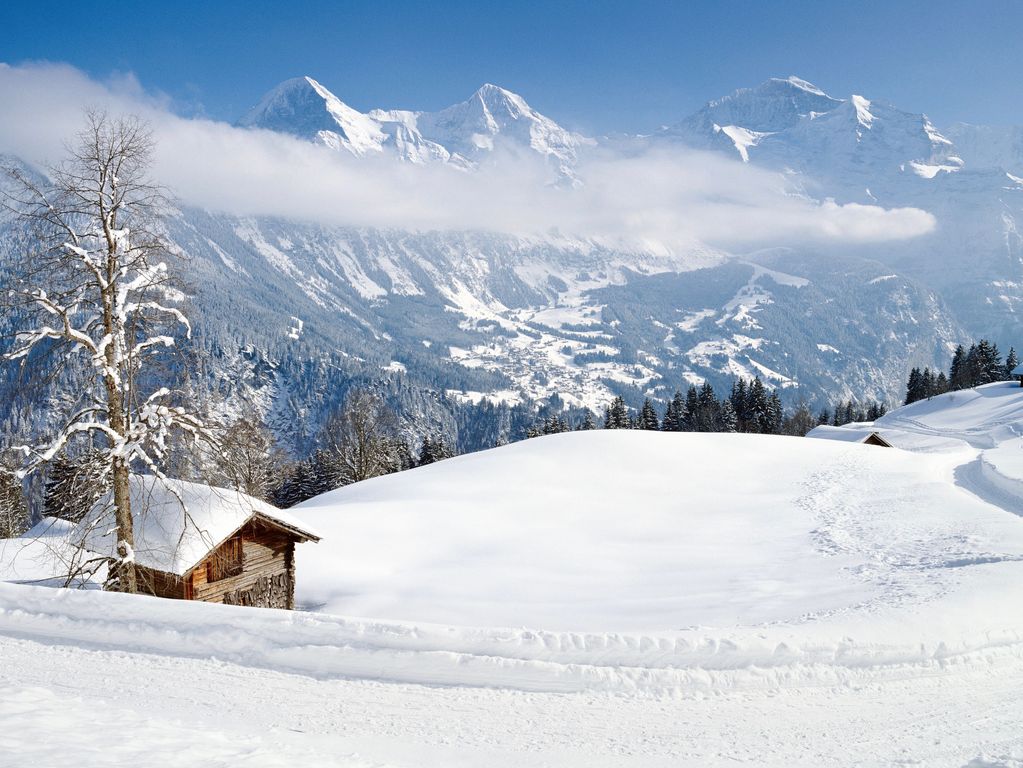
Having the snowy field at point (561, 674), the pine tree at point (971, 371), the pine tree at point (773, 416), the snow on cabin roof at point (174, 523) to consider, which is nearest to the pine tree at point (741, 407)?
the pine tree at point (773, 416)

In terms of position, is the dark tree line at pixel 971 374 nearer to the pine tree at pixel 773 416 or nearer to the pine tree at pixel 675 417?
the pine tree at pixel 773 416

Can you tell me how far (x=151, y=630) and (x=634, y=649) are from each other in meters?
7.96

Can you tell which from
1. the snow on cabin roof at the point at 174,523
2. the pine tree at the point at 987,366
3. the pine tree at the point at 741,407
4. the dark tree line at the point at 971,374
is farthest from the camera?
the dark tree line at the point at 971,374

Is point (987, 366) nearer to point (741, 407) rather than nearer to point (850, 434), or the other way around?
point (741, 407)

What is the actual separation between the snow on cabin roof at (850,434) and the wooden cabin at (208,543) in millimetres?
56591

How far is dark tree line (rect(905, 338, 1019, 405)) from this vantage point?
330ft

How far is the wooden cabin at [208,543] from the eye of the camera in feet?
50.8

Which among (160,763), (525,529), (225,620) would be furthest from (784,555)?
(160,763)

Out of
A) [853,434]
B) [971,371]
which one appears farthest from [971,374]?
[853,434]

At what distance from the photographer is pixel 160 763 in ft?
22.5

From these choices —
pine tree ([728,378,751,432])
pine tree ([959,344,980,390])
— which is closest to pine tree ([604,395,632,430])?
pine tree ([728,378,751,432])

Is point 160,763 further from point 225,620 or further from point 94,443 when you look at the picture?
point 94,443

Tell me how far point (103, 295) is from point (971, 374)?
122 m

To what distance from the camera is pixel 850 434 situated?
67562 millimetres
